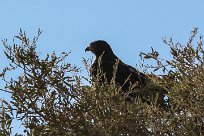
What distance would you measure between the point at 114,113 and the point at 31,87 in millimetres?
1207

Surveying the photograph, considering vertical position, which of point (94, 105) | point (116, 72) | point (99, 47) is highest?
point (99, 47)

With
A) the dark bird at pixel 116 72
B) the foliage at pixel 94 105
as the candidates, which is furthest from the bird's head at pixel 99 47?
the foliage at pixel 94 105

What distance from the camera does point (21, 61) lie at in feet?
21.3

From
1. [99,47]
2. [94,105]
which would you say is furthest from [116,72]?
[94,105]

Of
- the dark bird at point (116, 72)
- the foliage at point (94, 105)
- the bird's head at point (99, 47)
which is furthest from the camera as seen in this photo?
the bird's head at point (99, 47)

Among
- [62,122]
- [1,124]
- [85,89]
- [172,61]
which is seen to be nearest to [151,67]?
[172,61]

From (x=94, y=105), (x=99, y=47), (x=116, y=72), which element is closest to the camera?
(x=94, y=105)

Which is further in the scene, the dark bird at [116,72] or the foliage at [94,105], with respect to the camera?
the dark bird at [116,72]

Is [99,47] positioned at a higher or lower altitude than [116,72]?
higher

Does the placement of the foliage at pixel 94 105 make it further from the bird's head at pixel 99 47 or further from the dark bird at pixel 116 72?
the bird's head at pixel 99 47

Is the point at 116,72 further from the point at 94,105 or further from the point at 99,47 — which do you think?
the point at 94,105

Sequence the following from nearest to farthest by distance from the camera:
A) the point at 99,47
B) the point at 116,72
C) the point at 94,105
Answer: the point at 94,105
the point at 116,72
the point at 99,47

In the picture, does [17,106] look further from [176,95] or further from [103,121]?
[176,95]

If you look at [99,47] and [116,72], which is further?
[99,47]
